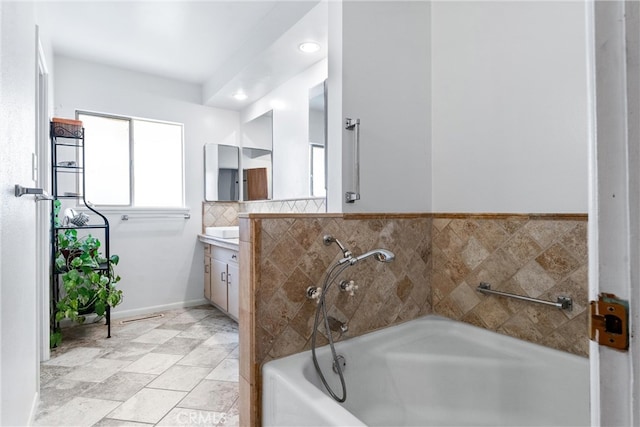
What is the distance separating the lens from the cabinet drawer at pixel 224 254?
10.3ft

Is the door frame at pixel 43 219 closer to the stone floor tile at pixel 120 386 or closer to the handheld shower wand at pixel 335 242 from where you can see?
the stone floor tile at pixel 120 386

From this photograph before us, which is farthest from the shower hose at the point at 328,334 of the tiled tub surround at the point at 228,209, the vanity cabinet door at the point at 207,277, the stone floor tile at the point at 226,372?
the vanity cabinet door at the point at 207,277

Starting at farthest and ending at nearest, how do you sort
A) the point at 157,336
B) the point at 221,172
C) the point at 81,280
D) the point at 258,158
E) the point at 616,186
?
the point at 221,172 → the point at 258,158 → the point at 157,336 → the point at 81,280 → the point at 616,186

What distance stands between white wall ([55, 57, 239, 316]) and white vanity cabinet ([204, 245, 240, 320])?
0.26m

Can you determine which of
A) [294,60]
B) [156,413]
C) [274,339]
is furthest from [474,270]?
[294,60]

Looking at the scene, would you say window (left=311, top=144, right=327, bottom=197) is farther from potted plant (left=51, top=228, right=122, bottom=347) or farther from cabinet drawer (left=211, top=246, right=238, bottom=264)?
potted plant (left=51, top=228, right=122, bottom=347)

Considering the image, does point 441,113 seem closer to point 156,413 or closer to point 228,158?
point 156,413

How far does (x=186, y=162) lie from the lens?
3902 mm

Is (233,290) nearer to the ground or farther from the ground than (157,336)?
farther from the ground

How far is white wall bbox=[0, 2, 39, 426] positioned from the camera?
1.10 m

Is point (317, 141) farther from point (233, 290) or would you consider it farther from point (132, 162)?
point (132, 162)

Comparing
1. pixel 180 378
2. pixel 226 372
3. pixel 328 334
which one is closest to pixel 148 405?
pixel 180 378

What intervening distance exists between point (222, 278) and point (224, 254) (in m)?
0.26

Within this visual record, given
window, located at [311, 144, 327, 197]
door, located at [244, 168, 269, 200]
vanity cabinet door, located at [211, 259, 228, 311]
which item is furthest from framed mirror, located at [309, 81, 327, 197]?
vanity cabinet door, located at [211, 259, 228, 311]
